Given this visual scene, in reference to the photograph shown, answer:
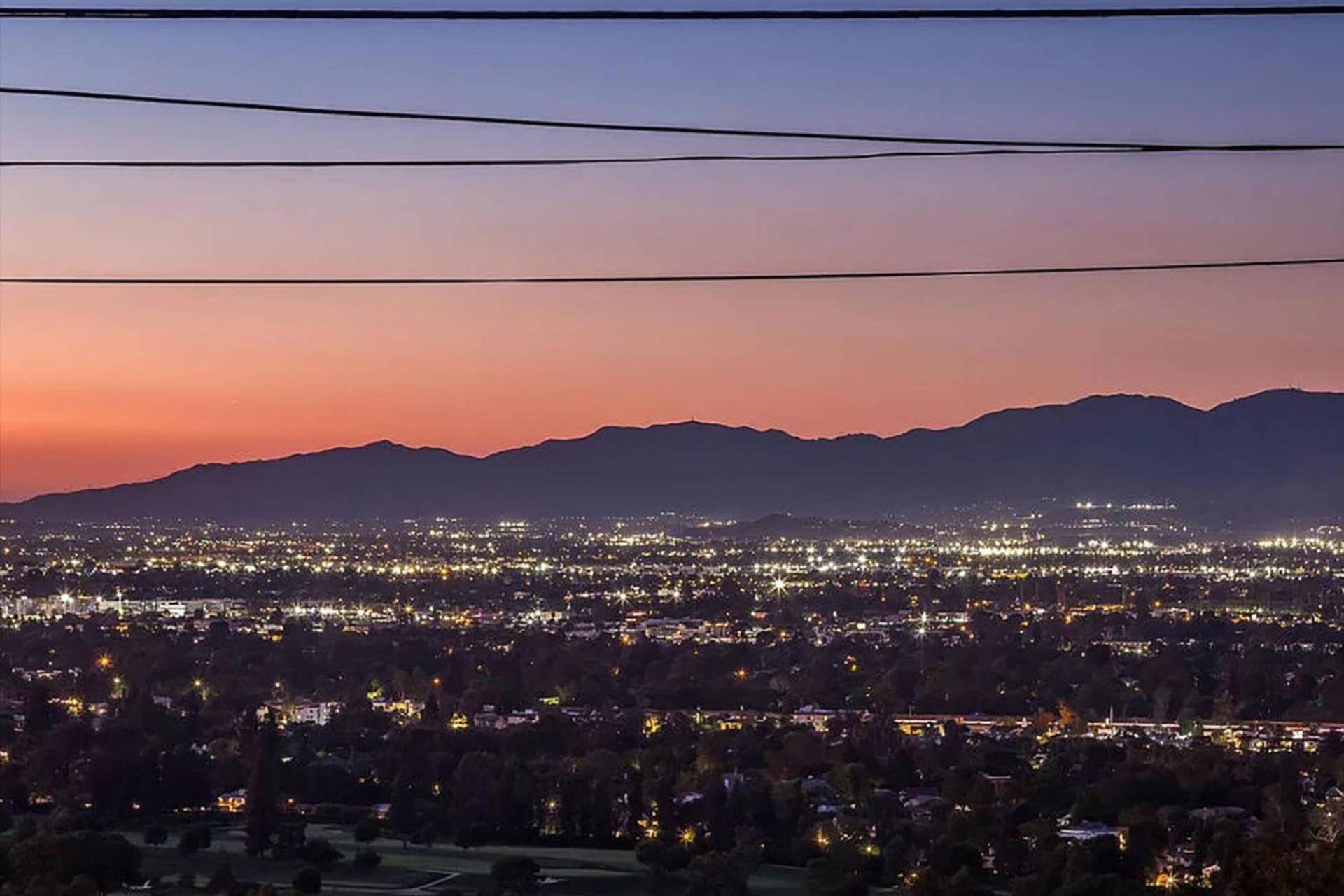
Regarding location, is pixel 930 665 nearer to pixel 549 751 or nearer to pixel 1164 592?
pixel 549 751

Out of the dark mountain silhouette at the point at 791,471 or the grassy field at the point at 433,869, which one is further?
the dark mountain silhouette at the point at 791,471

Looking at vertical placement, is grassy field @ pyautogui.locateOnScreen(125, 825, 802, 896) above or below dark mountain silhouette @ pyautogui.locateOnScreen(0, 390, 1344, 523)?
below

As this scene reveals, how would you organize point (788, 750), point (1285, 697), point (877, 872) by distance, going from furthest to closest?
point (1285, 697) → point (788, 750) → point (877, 872)

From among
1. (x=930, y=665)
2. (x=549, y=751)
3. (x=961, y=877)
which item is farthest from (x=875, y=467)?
(x=961, y=877)

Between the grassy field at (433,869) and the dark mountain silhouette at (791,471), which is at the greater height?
the dark mountain silhouette at (791,471)

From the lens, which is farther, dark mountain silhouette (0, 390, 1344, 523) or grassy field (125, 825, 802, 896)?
dark mountain silhouette (0, 390, 1344, 523)
